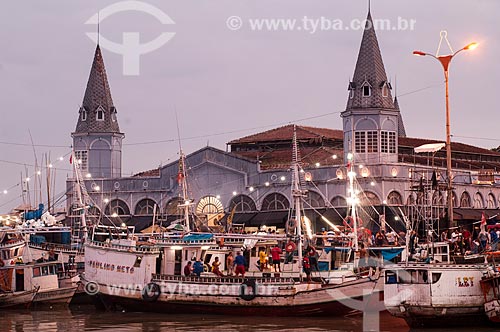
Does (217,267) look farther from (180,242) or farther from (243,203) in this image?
(243,203)

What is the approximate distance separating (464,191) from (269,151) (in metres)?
16.2

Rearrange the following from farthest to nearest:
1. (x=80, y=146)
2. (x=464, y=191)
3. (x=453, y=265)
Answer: (x=80, y=146) < (x=464, y=191) < (x=453, y=265)

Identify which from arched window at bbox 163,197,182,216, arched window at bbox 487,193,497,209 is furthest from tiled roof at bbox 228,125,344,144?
arched window at bbox 487,193,497,209

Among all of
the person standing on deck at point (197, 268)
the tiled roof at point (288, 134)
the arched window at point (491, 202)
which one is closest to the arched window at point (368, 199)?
the tiled roof at point (288, 134)

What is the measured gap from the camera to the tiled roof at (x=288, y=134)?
78.0 meters

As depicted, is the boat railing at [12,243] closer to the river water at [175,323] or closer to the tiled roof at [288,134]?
the river water at [175,323]

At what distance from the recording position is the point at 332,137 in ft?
258

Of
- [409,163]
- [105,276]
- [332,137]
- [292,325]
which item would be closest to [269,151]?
[332,137]

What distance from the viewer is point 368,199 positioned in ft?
216

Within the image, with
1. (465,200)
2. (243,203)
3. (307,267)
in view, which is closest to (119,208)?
(243,203)

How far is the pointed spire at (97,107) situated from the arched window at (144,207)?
819 cm

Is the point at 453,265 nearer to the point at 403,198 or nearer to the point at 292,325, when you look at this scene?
the point at 292,325

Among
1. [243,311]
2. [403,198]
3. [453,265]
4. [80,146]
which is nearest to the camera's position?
[453,265]

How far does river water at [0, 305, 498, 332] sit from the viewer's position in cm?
3538
